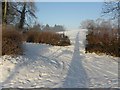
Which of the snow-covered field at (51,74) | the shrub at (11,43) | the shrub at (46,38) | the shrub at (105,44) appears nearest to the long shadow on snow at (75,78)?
the snow-covered field at (51,74)

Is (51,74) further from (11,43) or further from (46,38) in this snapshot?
(46,38)

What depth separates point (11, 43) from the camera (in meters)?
15.7

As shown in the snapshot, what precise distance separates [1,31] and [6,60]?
9.37 ft

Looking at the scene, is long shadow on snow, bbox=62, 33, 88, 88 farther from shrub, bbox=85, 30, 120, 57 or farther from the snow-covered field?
shrub, bbox=85, 30, 120, 57

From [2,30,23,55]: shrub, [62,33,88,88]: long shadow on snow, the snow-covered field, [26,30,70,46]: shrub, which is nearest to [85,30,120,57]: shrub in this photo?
the snow-covered field

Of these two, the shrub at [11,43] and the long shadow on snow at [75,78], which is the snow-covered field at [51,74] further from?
the shrub at [11,43]

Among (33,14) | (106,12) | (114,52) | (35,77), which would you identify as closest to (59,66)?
(35,77)

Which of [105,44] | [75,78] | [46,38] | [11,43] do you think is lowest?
[75,78]

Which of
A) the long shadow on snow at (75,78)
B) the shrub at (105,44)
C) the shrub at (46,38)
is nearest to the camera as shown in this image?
the long shadow on snow at (75,78)

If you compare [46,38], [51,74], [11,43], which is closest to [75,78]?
[51,74]

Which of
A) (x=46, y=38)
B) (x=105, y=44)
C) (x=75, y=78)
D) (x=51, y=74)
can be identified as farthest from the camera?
(x=46, y=38)

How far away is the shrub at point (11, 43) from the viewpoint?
50.2 feet

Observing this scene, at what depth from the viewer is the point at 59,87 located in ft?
33.5

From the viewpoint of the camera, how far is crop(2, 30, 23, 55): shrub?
15305 mm
